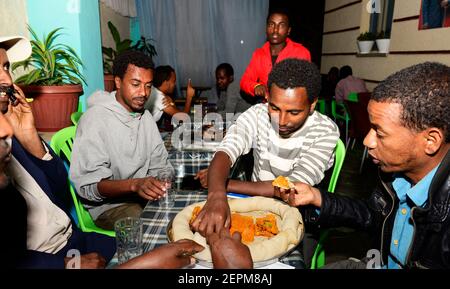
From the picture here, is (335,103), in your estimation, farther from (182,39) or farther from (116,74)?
(116,74)

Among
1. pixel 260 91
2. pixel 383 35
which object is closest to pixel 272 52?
pixel 260 91

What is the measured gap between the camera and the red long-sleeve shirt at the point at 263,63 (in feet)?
11.4

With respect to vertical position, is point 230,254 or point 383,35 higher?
point 383,35

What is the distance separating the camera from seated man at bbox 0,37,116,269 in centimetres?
139

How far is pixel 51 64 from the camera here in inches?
109

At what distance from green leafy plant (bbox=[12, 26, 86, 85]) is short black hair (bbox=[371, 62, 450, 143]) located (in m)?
2.67

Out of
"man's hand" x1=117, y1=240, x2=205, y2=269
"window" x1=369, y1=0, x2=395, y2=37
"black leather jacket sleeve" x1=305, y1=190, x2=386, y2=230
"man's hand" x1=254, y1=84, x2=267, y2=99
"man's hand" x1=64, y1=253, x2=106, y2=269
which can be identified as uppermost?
"window" x1=369, y1=0, x2=395, y2=37

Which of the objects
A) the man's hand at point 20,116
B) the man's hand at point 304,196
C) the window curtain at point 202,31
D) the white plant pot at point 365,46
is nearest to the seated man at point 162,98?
the man's hand at point 20,116

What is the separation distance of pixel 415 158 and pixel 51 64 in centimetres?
282

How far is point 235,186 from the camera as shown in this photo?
5.67ft

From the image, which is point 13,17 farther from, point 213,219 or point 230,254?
point 230,254

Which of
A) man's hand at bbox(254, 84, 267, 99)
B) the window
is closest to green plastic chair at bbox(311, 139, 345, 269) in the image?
man's hand at bbox(254, 84, 267, 99)

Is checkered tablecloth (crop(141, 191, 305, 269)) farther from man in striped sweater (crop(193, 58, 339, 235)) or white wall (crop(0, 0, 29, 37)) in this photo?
white wall (crop(0, 0, 29, 37))
